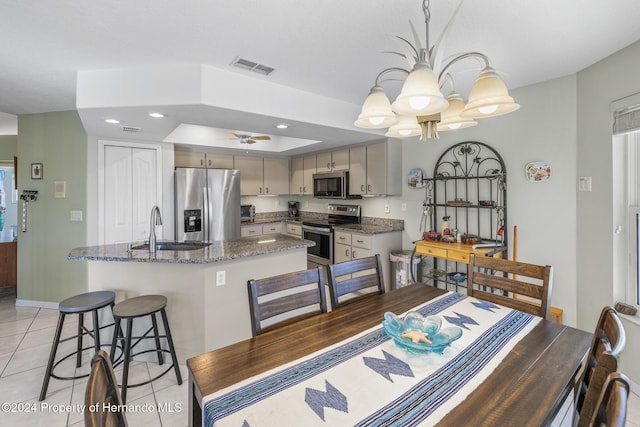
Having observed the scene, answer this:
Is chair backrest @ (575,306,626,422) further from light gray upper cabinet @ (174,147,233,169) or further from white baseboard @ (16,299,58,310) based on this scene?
white baseboard @ (16,299,58,310)

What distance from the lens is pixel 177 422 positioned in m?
1.83

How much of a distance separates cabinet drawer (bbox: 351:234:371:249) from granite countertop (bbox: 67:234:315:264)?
Answer: 1.25m

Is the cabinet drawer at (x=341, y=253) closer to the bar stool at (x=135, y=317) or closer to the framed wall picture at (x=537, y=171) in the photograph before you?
the framed wall picture at (x=537, y=171)

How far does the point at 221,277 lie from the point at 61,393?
1289mm

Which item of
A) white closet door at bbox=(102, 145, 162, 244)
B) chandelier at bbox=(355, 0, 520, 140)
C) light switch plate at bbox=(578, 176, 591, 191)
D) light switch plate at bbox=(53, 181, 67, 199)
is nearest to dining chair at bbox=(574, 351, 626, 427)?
chandelier at bbox=(355, 0, 520, 140)

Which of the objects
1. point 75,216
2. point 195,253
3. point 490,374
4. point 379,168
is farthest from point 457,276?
point 75,216

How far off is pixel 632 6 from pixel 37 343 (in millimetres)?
5103

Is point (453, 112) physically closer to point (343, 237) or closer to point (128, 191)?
point (343, 237)

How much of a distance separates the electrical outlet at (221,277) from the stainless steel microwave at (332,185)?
8.15 ft

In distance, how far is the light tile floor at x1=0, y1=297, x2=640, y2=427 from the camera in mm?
1846

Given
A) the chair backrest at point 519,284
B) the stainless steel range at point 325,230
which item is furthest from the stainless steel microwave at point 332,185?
the chair backrest at point 519,284

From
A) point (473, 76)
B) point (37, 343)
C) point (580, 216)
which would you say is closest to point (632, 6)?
point (473, 76)

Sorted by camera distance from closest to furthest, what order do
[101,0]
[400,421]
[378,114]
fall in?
[400,421]
[378,114]
[101,0]

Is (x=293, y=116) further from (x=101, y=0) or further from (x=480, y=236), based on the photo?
(x=480, y=236)
